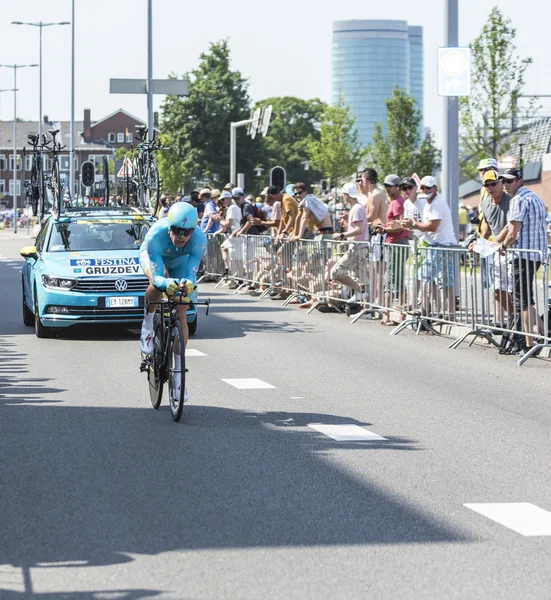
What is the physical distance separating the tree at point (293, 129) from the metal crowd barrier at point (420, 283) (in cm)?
10569

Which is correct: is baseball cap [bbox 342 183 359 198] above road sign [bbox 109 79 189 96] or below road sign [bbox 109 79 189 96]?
below

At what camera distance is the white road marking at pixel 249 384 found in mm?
11266

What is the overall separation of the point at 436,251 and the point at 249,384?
4.97m

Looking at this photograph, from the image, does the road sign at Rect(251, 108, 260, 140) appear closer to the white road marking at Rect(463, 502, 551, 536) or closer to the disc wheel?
the disc wheel

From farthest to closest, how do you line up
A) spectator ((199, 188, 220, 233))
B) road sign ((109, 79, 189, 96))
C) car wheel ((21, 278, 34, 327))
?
1. road sign ((109, 79, 189, 96))
2. spectator ((199, 188, 220, 233))
3. car wheel ((21, 278, 34, 327))

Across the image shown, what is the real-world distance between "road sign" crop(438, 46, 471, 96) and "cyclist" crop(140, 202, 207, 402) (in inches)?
378

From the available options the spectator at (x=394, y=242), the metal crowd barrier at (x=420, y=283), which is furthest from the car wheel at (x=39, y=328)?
the spectator at (x=394, y=242)

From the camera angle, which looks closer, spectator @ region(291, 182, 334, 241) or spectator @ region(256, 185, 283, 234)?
spectator @ region(291, 182, 334, 241)

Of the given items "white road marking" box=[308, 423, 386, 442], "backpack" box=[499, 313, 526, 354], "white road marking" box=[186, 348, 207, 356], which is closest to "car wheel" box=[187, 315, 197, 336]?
"white road marking" box=[186, 348, 207, 356]

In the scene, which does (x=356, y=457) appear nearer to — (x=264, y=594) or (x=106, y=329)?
(x=264, y=594)

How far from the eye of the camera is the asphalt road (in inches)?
199

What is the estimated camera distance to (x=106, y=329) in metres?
17.2

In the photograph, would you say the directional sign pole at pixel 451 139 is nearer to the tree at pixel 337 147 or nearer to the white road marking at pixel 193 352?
the white road marking at pixel 193 352

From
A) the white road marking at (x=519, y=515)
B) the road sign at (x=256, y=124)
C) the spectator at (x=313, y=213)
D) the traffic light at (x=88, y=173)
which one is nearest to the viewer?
the white road marking at (x=519, y=515)
